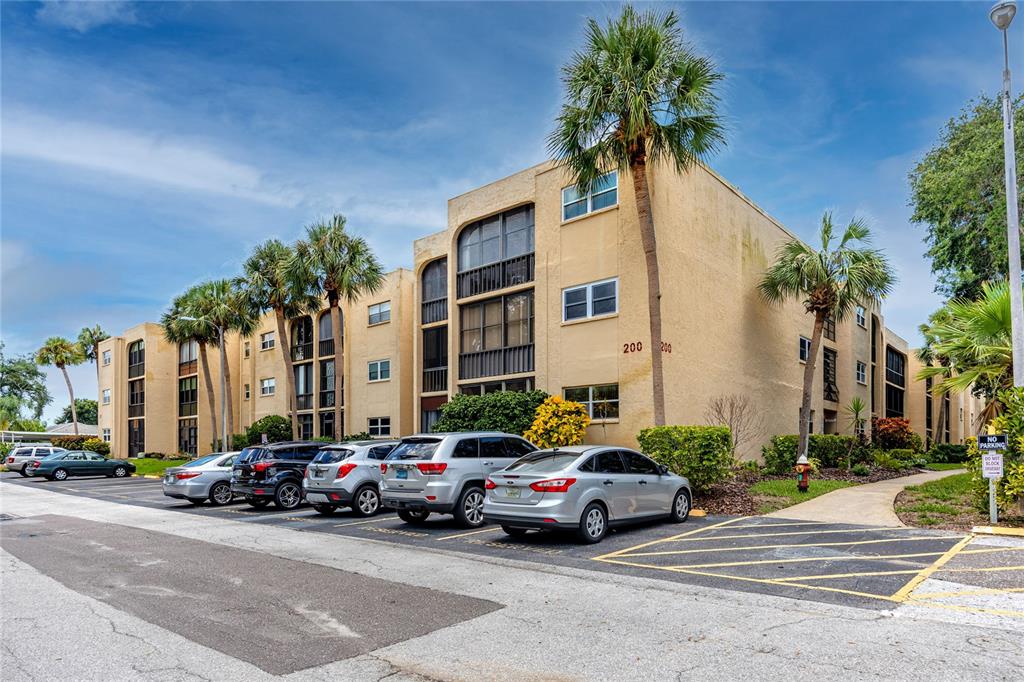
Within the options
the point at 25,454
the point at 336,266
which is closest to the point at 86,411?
the point at 25,454

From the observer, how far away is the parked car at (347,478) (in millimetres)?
16203

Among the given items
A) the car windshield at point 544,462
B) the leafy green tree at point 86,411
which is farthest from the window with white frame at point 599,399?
the leafy green tree at point 86,411

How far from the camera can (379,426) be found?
109 feet

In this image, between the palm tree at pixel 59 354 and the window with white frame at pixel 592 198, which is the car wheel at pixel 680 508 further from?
the palm tree at pixel 59 354

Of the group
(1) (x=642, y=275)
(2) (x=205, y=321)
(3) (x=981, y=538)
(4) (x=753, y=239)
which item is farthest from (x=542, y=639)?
(2) (x=205, y=321)

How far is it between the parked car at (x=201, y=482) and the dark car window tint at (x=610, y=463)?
12.9 metres

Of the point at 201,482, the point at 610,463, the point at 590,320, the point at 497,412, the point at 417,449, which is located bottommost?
the point at 201,482

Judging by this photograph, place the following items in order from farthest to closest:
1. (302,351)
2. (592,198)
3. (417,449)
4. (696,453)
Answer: (302,351)
(592,198)
(696,453)
(417,449)

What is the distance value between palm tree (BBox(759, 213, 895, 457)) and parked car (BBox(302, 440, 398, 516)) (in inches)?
555

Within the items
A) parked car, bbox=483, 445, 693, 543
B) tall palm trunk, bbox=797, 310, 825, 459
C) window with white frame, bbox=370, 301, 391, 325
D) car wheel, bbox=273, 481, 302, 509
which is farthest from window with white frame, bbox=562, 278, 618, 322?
window with white frame, bbox=370, 301, 391, 325

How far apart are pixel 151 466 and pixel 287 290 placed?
698 inches

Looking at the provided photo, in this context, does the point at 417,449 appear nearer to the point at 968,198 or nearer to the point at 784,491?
the point at 784,491

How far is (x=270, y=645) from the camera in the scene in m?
6.49

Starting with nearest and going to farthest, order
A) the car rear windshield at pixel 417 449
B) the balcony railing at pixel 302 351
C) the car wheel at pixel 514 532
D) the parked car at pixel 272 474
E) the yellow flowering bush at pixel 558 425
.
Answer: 1. the car wheel at pixel 514 532
2. the car rear windshield at pixel 417 449
3. the parked car at pixel 272 474
4. the yellow flowering bush at pixel 558 425
5. the balcony railing at pixel 302 351
